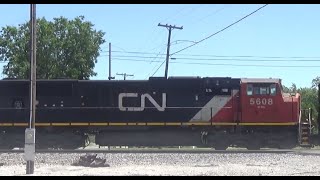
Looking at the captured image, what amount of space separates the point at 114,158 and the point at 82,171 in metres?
4.75

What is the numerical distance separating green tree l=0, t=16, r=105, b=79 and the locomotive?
19.0m

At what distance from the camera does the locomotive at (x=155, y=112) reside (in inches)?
995

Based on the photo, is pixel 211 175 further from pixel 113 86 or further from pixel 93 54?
pixel 93 54

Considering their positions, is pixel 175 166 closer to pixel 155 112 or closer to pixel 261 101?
pixel 155 112

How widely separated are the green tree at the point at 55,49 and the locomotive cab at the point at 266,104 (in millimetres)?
22469

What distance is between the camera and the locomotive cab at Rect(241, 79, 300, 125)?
2534 centimetres

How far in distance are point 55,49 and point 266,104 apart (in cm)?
2485

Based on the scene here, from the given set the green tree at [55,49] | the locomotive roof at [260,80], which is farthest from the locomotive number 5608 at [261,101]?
the green tree at [55,49]

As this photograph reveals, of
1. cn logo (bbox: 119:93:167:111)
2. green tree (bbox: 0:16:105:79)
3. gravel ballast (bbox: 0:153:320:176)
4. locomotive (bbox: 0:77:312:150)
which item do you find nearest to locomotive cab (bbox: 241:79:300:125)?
locomotive (bbox: 0:77:312:150)

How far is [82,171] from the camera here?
48.4 ft

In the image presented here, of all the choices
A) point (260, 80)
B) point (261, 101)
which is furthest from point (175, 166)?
point (260, 80)

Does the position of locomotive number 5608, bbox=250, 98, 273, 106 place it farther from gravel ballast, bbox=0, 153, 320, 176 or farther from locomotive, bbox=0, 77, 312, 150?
gravel ballast, bbox=0, 153, 320, 176

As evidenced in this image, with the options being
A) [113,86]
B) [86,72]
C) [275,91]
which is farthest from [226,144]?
[86,72]

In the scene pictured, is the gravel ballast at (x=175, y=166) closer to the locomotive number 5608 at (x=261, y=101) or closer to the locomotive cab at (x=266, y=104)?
the locomotive cab at (x=266, y=104)
